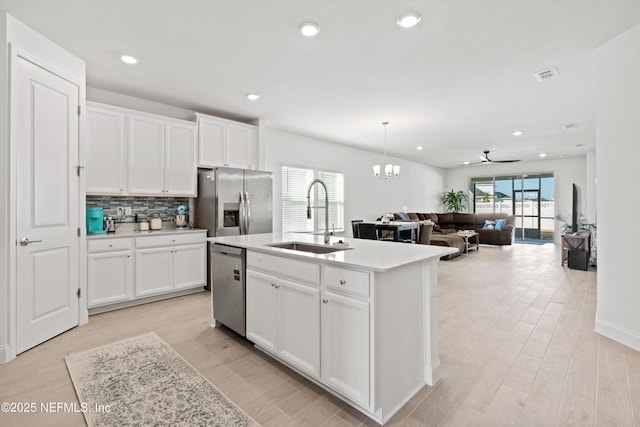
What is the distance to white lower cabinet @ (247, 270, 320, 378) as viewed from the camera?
1937 mm

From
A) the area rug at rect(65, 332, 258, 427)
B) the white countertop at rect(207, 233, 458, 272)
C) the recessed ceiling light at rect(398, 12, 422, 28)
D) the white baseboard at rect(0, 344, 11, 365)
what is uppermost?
the recessed ceiling light at rect(398, 12, 422, 28)

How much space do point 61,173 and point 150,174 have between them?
41.7 inches

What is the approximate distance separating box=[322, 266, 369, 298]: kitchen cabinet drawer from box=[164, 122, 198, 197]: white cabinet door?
308 centimetres

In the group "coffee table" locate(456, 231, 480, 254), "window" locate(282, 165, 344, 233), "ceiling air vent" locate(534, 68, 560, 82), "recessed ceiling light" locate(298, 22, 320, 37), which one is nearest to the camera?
"recessed ceiling light" locate(298, 22, 320, 37)

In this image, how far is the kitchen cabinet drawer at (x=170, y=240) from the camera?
367 cm

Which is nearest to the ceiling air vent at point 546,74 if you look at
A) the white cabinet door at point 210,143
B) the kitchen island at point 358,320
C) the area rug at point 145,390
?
the kitchen island at point 358,320

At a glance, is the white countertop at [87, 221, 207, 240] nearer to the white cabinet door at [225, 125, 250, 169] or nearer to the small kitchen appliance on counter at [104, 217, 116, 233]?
the small kitchen appliance on counter at [104, 217, 116, 233]

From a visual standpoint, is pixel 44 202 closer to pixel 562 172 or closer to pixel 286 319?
pixel 286 319

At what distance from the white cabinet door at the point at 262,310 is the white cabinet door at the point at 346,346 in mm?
526

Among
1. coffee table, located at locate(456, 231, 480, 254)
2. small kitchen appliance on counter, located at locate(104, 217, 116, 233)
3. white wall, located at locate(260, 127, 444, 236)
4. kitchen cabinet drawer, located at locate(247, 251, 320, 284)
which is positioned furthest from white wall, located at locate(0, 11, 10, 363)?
coffee table, located at locate(456, 231, 480, 254)

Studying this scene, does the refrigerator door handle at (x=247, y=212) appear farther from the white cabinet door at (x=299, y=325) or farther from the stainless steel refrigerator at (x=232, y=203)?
the white cabinet door at (x=299, y=325)

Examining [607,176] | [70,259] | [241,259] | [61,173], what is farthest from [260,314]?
[607,176]

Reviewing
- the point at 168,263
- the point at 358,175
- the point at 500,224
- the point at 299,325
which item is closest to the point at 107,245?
the point at 168,263

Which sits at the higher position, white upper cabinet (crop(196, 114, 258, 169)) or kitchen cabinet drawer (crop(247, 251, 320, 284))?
white upper cabinet (crop(196, 114, 258, 169))
